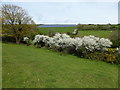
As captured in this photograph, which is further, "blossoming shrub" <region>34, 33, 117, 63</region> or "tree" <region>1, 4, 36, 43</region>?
"tree" <region>1, 4, 36, 43</region>

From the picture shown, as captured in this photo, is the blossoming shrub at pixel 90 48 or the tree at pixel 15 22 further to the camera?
the tree at pixel 15 22

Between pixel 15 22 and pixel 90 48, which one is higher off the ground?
pixel 15 22

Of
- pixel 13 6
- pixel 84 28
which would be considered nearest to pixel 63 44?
pixel 13 6

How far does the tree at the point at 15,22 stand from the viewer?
24.5 metres

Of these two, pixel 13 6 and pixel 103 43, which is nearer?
pixel 103 43

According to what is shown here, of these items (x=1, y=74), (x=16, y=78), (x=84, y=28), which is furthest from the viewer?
(x=84, y=28)

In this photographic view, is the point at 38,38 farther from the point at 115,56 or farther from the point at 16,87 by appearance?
the point at 16,87

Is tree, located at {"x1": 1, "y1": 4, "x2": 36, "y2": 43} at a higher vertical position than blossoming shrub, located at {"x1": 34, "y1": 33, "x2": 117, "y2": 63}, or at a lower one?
higher

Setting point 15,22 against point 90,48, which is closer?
point 90,48

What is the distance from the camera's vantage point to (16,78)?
5.62 meters

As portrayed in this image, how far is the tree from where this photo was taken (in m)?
24.5

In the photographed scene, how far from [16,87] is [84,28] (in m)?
43.3

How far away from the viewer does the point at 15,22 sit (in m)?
25.2

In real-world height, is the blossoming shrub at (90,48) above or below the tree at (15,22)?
below
